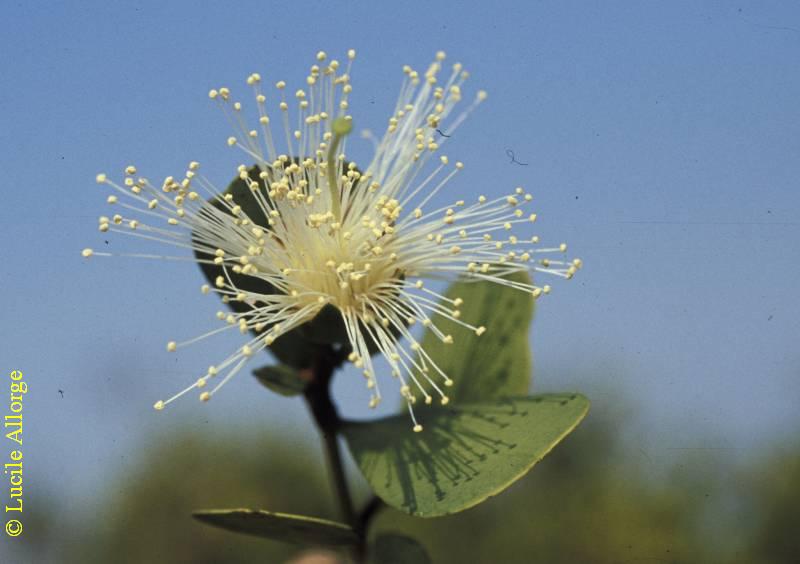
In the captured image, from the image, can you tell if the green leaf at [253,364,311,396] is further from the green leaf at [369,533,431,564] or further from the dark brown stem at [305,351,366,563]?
the green leaf at [369,533,431,564]

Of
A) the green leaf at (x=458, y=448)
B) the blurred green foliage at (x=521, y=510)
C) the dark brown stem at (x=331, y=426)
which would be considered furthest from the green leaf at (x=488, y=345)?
the blurred green foliage at (x=521, y=510)

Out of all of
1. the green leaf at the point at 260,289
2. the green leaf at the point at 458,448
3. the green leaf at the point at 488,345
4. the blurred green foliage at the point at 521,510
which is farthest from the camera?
the blurred green foliage at the point at 521,510

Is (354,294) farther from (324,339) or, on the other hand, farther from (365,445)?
(365,445)

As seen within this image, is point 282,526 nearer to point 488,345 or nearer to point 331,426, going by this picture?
point 331,426

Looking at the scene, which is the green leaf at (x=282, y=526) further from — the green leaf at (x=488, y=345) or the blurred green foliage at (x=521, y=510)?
the blurred green foliage at (x=521, y=510)
